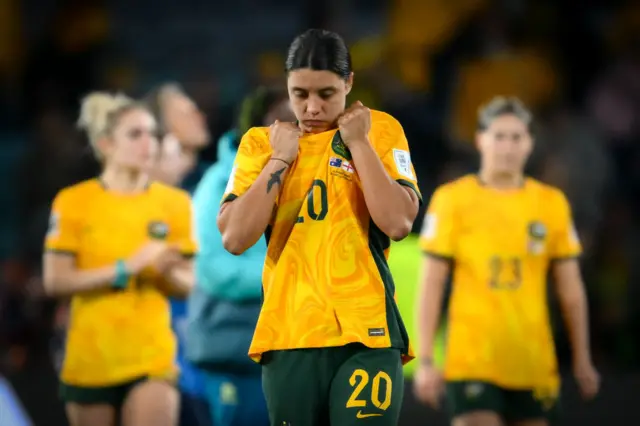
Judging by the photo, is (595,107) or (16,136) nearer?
(595,107)

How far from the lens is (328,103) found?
3807 millimetres

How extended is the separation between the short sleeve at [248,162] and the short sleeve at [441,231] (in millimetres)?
2231

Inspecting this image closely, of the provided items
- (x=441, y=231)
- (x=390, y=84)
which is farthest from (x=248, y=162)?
(x=390, y=84)

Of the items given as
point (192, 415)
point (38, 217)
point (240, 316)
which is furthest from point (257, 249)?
point (38, 217)

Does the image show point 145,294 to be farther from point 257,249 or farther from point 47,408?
point 47,408

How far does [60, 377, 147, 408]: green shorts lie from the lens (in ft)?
18.4

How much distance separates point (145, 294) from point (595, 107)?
608 centimetres

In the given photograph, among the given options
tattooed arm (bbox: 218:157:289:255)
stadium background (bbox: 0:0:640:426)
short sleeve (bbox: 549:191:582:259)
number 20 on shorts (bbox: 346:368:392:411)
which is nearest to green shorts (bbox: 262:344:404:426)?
number 20 on shorts (bbox: 346:368:392:411)

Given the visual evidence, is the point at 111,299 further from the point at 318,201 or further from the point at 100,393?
the point at 318,201

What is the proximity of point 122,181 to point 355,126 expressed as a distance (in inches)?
92.6

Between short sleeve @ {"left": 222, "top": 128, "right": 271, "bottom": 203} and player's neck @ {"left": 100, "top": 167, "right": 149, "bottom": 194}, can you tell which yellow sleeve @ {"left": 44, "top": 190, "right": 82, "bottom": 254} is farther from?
short sleeve @ {"left": 222, "top": 128, "right": 271, "bottom": 203}

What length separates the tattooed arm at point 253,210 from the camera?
3.69 metres

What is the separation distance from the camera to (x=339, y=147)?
3830mm

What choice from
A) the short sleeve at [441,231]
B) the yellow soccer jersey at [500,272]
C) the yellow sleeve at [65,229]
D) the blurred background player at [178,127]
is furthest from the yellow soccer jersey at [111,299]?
the yellow soccer jersey at [500,272]
